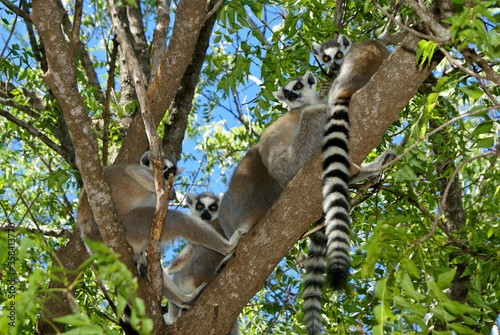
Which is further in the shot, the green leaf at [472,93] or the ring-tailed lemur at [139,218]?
the ring-tailed lemur at [139,218]

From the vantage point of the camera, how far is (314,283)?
504 centimetres

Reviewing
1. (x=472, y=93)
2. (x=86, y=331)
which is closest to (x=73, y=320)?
(x=86, y=331)

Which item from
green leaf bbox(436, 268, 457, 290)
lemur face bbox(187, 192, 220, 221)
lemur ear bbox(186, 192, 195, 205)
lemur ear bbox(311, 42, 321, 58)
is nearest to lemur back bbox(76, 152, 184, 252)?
lemur face bbox(187, 192, 220, 221)

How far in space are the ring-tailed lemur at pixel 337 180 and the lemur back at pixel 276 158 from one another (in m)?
0.56

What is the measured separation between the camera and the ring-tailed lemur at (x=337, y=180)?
3.64 metres

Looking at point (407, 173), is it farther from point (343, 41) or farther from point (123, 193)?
point (343, 41)

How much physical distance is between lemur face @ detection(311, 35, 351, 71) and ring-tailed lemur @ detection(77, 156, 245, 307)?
305cm

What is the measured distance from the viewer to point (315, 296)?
4926 millimetres

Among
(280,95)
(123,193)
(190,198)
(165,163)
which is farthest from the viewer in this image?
(190,198)

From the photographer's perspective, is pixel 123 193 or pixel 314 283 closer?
pixel 123 193

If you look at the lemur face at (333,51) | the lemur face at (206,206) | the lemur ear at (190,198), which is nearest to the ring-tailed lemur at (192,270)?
the lemur face at (206,206)

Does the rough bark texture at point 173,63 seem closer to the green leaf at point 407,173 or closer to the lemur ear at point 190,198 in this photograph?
the lemur ear at point 190,198

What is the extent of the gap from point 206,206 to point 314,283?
219 centimetres

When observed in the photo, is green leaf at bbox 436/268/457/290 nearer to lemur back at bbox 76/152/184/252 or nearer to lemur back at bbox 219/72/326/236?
lemur back at bbox 219/72/326/236
